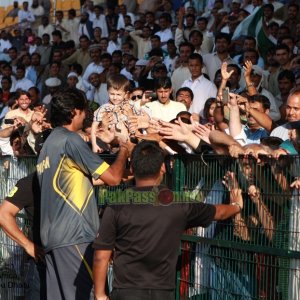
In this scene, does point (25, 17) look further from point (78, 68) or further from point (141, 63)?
point (141, 63)

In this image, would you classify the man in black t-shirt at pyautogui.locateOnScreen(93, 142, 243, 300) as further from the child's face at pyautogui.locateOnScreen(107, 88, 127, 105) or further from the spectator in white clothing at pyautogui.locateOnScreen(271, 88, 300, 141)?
the child's face at pyautogui.locateOnScreen(107, 88, 127, 105)

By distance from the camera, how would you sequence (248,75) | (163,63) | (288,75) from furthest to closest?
1. (163,63)
2. (288,75)
3. (248,75)

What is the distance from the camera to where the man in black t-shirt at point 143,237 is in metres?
5.93

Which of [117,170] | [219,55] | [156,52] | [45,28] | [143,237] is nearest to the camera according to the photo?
[143,237]

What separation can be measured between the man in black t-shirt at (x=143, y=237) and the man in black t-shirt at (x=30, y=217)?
1.45 m

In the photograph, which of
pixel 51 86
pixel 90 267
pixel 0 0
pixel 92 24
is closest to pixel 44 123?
pixel 90 267

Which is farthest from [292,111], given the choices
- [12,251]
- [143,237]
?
[12,251]

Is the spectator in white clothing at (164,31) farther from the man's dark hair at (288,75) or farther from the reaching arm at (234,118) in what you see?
the reaching arm at (234,118)

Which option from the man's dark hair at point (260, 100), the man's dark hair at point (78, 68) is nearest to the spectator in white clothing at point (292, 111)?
the man's dark hair at point (260, 100)

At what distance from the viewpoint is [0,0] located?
2973 cm

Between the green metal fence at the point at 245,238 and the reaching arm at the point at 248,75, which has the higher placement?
the reaching arm at the point at 248,75

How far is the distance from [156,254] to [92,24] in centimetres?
1689

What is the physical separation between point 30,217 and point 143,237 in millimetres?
2149

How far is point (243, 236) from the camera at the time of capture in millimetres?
6906
